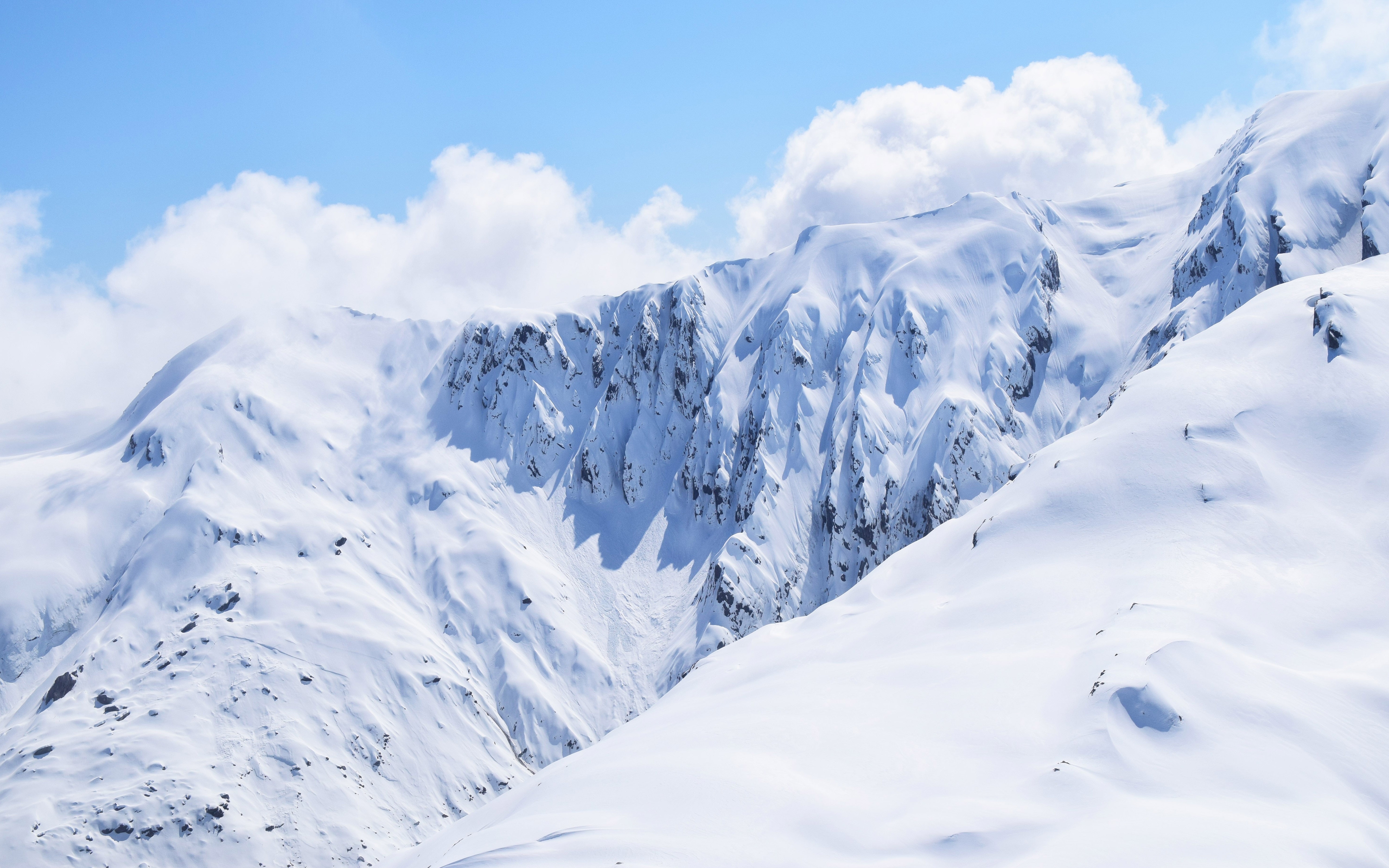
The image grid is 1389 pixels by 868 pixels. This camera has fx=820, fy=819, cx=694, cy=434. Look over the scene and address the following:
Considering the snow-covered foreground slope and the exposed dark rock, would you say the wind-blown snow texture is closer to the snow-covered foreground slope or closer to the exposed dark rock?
the snow-covered foreground slope

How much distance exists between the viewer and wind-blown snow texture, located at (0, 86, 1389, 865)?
2675 centimetres

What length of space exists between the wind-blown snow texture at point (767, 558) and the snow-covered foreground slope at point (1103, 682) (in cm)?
23

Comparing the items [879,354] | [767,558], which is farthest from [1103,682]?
[879,354]

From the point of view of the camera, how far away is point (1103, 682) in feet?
92.2

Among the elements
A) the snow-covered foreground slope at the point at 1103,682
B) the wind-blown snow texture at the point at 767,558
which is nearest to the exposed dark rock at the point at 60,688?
the wind-blown snow texture at the point at 767,558

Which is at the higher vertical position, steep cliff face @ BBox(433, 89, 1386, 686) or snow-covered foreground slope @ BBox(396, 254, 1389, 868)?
steep cliff face @ BBox(433, 89, 1386, 686)

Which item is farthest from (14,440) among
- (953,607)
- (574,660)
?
(953,607)

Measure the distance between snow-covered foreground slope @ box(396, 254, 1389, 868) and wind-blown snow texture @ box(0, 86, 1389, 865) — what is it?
0.23m

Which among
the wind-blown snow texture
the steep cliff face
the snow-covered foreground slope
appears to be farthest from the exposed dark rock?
the snow-covered foreground slope

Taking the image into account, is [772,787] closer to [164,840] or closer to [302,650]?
[164,840]

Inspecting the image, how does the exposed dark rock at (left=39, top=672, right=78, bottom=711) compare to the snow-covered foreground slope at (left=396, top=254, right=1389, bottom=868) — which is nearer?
the snow-covered foreground slope at (left=396, top=254, right=1389, bottom=868)

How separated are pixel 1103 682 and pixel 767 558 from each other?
372ft

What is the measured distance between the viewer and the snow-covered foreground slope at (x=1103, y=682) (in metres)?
22.4

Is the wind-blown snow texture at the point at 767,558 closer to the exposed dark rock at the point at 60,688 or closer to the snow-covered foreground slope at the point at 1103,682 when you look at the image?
the snow-covered foreground slope at the point at 1103,682
